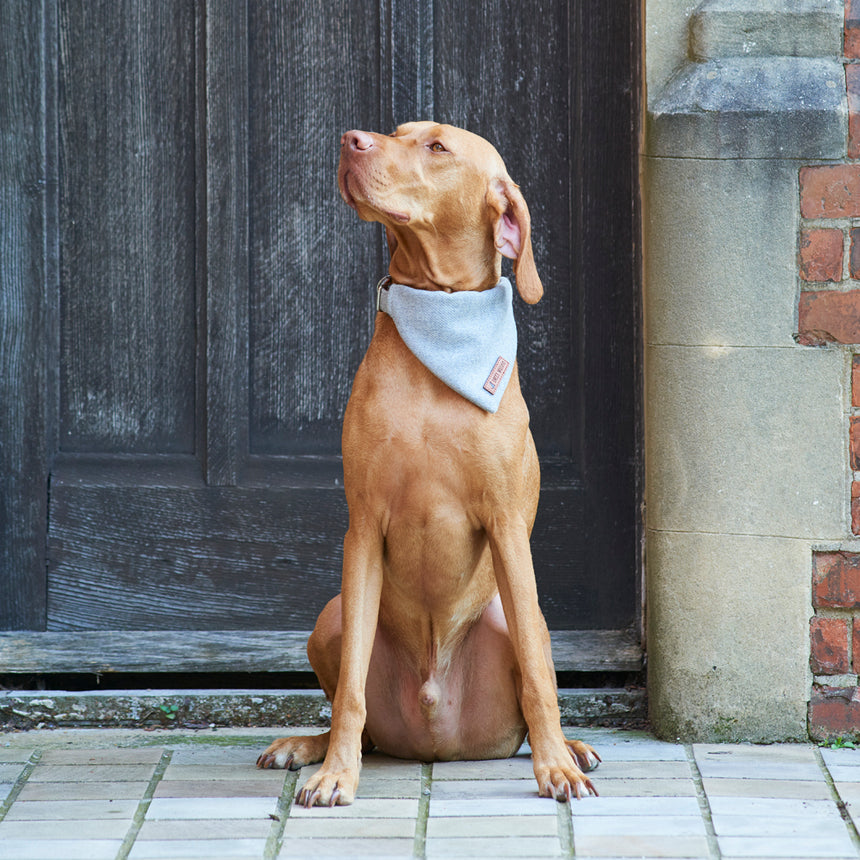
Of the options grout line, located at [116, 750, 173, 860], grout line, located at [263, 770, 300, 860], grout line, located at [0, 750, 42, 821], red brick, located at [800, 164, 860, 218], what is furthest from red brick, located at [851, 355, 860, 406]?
grout line, located at [0, 750, 42, 821]

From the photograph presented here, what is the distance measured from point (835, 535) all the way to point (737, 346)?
22.6 inches

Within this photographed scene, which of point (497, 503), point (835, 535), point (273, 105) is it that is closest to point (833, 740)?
point (835, 535)

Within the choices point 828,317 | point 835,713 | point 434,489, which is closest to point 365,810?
point 434,489

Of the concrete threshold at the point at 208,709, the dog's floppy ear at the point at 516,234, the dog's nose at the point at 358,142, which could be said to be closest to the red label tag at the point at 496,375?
the dog's floppy ear at the point at 516,234

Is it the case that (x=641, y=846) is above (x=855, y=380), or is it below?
below

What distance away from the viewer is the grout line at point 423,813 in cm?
252

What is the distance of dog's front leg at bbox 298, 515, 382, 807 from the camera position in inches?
109

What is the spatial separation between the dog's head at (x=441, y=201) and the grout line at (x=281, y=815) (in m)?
1.25

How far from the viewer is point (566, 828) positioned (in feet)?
8.59

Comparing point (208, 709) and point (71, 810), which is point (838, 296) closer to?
point (208, 709)

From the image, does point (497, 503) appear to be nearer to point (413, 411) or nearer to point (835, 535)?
point (413, 411)

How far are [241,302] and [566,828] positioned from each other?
1.92 metres

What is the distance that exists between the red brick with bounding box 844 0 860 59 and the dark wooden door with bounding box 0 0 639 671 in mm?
655

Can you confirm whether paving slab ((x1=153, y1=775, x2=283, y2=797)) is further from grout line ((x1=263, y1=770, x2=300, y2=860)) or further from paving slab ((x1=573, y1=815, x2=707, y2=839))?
paving slab ((x1=573, y1=815, x2=707, y2=839))
